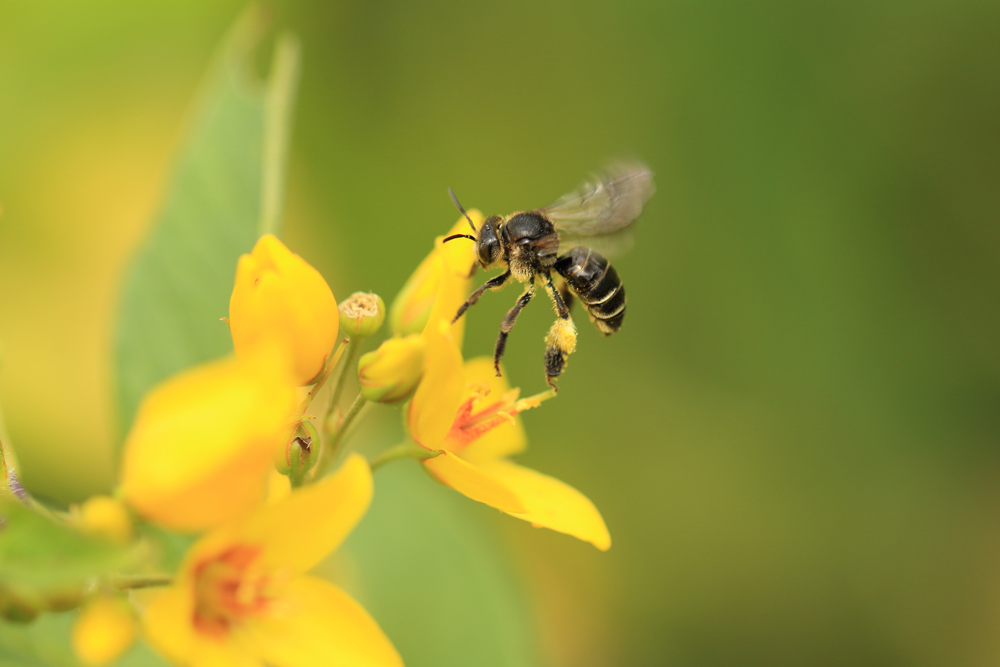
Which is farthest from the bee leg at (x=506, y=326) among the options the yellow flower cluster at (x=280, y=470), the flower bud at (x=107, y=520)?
the flower bud at (x=107, y=520)

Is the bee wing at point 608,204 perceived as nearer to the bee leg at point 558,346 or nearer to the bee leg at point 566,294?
the bee leg at point 566,294

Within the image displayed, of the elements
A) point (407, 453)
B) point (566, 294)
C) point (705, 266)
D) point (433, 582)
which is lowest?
point (433, 582)

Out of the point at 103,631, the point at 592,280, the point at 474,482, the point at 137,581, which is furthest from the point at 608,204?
the point at 103,631

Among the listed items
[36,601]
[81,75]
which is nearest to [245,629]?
[36,601]

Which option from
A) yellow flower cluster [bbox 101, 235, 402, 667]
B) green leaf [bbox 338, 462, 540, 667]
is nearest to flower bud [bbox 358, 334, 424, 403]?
yellow flower cluster [bbox 101, 235, 402, 667]

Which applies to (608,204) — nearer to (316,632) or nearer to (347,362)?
(347,362)

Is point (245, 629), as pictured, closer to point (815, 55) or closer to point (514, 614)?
point (514, 614)
